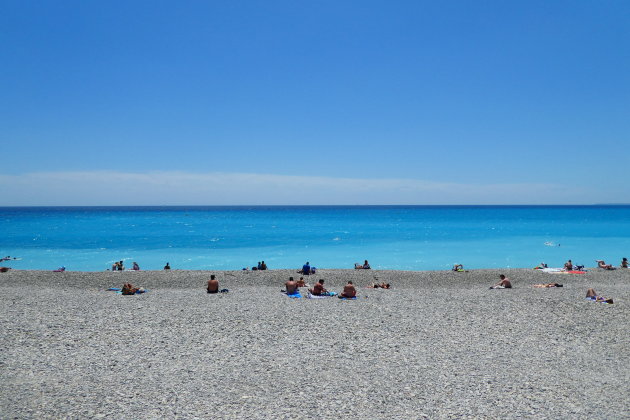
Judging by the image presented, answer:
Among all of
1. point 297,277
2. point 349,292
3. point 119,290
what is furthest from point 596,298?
point 119,290

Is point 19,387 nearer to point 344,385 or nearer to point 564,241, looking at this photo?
point 344,385

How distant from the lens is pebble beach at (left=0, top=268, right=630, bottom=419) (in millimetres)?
8555

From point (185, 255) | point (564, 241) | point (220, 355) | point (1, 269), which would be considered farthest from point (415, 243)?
point (220, 355)

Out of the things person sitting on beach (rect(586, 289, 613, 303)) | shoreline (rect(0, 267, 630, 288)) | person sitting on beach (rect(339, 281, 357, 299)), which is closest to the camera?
person sitting on beach (rect(586, 289, 613, 303))

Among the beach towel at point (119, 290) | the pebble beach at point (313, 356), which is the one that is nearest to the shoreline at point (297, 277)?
the beach towel at point (119, 290)

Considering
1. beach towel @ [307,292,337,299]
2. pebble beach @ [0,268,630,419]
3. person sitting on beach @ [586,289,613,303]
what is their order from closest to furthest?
pebble beach @ [0,268,630,419] → person sitting on beach @ [586,289,613,303] → beach towel @ [307,292,337,299]

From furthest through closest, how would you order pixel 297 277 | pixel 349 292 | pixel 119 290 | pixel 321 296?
pixel 297 277
pixel 119 290
pixel 321 296
pixel 349 292

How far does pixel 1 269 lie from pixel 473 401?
3133cm

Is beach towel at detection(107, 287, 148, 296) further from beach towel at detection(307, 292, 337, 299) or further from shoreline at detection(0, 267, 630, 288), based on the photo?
beach towel at detection(307, 292, 337, 299)

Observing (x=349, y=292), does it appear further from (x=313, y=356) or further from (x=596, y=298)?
(x=596, y=298)

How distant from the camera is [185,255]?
47.0 metres

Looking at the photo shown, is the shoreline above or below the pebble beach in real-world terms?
below

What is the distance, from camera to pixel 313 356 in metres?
11.4

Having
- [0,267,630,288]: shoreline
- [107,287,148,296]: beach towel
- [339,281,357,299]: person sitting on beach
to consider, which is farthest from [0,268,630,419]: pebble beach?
[0,267,630,288]: shoreline
